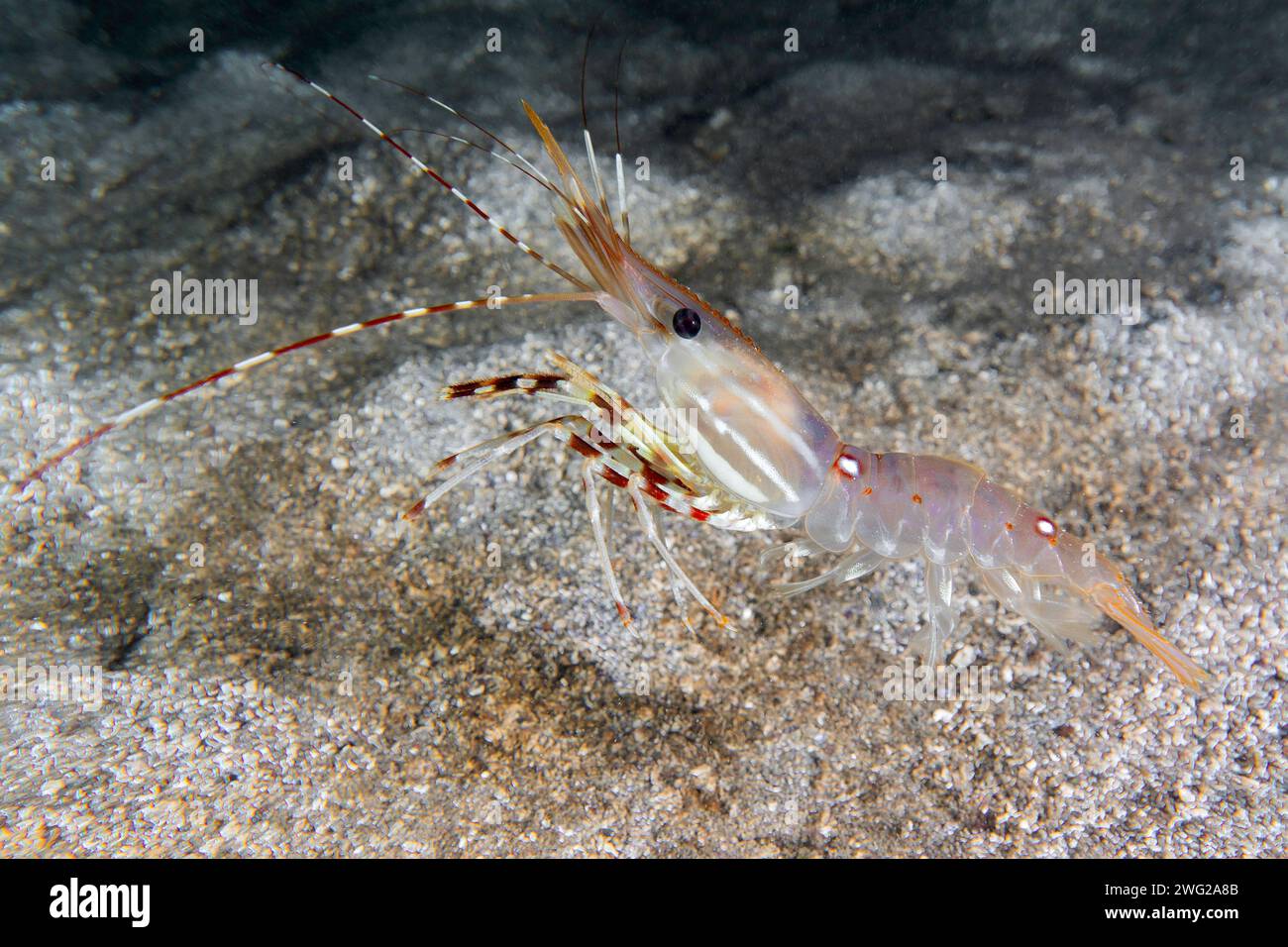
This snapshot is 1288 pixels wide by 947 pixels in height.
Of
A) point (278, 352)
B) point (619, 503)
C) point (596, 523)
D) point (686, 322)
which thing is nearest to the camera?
point (278, 352)

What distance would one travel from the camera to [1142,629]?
93.8 inches

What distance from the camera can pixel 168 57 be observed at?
4.29 metres

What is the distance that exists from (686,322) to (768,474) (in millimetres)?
613

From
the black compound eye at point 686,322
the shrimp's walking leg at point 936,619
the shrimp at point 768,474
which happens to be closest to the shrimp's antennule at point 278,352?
the shrimp at point 768,474

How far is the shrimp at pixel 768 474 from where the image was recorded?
2465 millimetres

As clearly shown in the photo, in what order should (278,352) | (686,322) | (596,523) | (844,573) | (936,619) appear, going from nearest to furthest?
(278,352) → (596,523) → (686,322) → (936,619) → (844,573)

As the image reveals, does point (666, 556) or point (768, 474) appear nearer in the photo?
point (666, 556)

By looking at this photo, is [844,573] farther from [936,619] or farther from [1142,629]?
[1142,629]

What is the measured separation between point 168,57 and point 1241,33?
22.4ft

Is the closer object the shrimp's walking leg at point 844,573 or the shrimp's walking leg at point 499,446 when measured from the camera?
the shrimp's walking leg at point 499,446

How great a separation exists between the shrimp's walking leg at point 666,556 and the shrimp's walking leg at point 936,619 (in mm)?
710

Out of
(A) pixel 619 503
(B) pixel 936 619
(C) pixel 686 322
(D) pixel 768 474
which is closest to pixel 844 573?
(B) pixel 936 619

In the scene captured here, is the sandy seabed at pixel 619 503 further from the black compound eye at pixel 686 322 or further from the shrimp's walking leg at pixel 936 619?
the black compound eye at pixel 686 322
